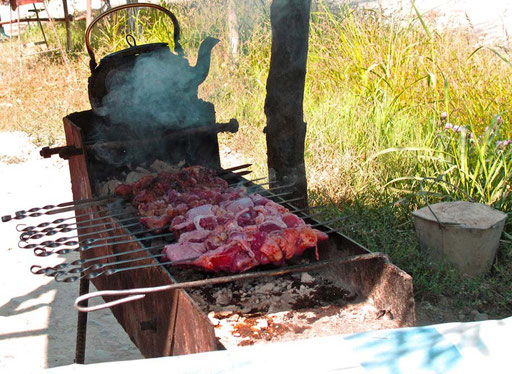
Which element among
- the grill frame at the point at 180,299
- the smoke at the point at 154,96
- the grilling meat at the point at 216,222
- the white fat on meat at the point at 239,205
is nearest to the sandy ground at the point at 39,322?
the grill frame at the point at 180,299

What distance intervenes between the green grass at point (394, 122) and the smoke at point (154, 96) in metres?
1.25

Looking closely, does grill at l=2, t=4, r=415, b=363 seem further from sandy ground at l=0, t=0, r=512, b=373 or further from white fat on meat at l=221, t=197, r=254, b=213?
sandy ground at l=0, t=0, r=512, b=373

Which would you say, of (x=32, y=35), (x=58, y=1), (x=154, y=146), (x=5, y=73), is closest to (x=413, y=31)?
(x=154, y=146)

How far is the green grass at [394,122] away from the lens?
454 centimetres

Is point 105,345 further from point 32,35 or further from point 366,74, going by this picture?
point 32,35

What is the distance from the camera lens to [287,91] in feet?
12.5

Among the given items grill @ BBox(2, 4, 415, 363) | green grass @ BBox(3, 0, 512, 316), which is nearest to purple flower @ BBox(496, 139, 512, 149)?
green grass @ BBox(3, 0, 512, 316)

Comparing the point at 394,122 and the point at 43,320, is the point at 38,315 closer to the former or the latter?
the point at 43,320

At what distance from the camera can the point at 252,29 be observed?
10102 millimetres

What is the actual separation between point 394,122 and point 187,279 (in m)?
3.59

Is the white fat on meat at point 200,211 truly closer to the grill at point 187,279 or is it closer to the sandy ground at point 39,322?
the grill at point 187,279

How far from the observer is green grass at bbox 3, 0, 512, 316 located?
454 centimetres

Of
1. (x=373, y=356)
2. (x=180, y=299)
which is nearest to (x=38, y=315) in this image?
(x=180, y=299)

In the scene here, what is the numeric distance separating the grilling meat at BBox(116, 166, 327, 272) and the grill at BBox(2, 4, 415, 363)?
79mm
